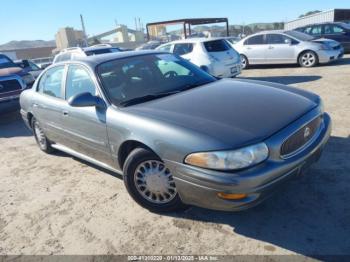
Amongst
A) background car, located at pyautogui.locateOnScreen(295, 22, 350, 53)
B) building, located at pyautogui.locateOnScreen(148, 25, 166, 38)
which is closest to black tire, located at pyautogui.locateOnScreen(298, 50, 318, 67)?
background car, located at pyautogui.locateOnScreen(295, 22, 350, 53)

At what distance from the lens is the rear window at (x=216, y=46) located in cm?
958

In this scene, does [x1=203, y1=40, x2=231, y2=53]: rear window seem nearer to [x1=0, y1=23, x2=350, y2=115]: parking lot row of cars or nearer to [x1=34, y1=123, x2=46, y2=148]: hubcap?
[x1=0, y1=23, x2=350, y2=115]: parking lot row of cars

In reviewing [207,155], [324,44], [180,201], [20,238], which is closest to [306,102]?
[207,155]

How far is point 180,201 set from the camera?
128 inches

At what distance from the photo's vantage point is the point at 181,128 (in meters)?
2.89

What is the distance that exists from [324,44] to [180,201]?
10.5 meters

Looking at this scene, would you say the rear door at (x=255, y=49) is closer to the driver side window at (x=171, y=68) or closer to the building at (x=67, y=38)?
the driver side window at (x=171, y=68)

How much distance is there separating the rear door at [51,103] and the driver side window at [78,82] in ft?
0.58

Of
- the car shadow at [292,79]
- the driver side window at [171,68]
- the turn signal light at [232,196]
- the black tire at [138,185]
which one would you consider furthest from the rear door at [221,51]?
the turn signal light at [232,196]

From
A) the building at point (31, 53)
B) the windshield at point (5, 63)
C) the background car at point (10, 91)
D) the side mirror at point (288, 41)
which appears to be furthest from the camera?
the building at point (31, 53)

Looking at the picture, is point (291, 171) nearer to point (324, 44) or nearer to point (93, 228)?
point (93, 228)

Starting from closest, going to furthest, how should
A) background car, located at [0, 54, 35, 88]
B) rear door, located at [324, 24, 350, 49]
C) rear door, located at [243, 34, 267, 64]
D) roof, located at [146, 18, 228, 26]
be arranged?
background car, located at [0, 54, 35, 88] < rear door, located at [243, 34, 267, 64] < rear door, located at [324, 24, 350, 49] < roof, located at [146, 18, 228, 26]

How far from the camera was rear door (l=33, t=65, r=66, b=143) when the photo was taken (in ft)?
14.9

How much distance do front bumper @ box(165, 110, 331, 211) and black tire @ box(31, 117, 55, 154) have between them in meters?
3.24
